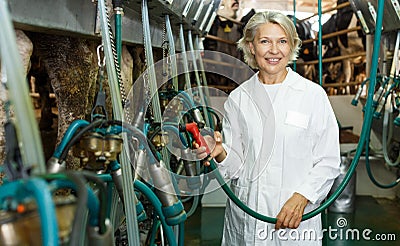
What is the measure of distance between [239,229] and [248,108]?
447 mm

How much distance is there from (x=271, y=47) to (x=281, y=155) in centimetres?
38

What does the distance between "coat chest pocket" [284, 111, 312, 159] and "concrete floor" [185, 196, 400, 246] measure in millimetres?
1943

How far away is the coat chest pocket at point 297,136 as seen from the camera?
1.73 meters

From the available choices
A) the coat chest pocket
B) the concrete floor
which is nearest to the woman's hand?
the coat chest pocket


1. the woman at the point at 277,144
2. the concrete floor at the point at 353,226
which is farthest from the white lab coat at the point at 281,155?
the concrete floor at the point at 353,226

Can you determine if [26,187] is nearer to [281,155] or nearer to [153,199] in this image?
[153,199]

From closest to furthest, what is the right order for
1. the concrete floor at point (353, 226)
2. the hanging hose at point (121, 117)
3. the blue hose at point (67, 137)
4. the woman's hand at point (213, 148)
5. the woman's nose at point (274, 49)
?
the blue hose at point (67, 137)
the hanging hose at point (121, 117)
the woman's hand at point (213, 148)
the woman's nose at point (274, 49)
the concrete floor at point (353, 226)

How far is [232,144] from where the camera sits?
6.04 feet

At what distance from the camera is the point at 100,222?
72 centimetres

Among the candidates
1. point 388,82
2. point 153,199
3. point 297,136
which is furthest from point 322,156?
point 388,82

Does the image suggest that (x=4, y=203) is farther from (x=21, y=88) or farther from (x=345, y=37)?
(x=345, y=37)

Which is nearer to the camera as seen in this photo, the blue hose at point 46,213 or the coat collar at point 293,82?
the blue hose at point 46,213

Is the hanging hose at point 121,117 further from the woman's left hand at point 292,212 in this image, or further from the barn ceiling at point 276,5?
the barn ceiling at point 276,5

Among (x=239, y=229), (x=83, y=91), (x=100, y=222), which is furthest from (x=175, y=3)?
(x=100, y=222)
